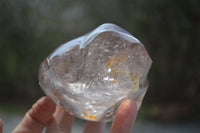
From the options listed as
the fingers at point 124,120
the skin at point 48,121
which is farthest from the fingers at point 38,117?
the fingers at point 124,120

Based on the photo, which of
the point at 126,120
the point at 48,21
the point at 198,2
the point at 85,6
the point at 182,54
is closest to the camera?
the point at 126,120

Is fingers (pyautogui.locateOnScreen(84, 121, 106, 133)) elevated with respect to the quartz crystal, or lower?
lower

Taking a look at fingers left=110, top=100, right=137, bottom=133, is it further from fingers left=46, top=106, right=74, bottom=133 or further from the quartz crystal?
fingers left=46, top=106, right=74, bottom=133

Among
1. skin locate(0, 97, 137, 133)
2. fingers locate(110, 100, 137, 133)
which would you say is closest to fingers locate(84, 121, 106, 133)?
skin locate(0, 97, 137, 133)

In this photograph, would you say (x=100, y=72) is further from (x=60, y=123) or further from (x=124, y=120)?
(x=60, y=123)

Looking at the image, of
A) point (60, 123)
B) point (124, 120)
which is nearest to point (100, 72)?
point (124, 120)

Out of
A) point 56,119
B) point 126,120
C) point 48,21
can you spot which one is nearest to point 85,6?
point 48,21

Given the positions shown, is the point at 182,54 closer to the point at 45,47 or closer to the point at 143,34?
the point at 143,34
